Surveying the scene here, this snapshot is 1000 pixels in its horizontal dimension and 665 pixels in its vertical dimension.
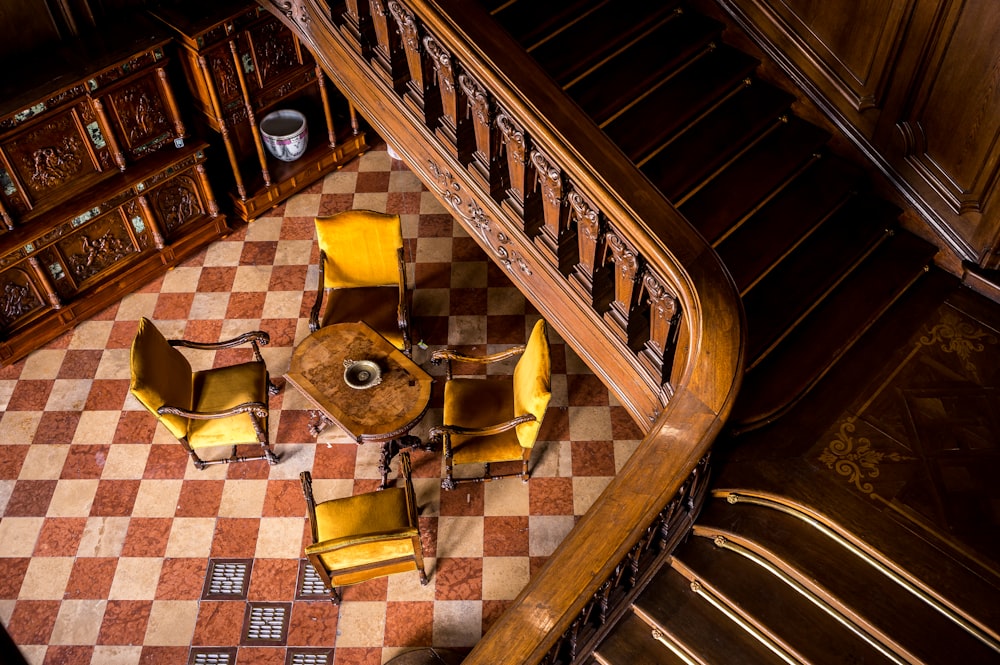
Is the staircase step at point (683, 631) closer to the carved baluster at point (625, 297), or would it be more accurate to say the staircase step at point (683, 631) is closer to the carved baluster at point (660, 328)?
the carved baluster at point (660, 328)

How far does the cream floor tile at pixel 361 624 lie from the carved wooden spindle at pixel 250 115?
354cm

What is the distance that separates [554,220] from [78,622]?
12.0ft

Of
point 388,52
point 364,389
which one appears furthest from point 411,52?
point 364,389

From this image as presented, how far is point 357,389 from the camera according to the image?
5.30m

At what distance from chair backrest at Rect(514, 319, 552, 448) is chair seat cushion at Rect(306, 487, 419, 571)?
2.65 ft

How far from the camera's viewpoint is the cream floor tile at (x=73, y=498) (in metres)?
5.57

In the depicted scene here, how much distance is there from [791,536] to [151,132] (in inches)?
197

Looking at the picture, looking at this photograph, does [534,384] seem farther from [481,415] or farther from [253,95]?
[253,95]

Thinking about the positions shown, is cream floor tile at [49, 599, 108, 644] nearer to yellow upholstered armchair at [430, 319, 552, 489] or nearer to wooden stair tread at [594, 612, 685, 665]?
yellow upholstered armchair at [430, 319, 552, 489]

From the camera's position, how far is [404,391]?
531 centimetres

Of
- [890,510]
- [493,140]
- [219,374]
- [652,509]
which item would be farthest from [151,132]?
[890,510]

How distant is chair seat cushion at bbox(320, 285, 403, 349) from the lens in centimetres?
588

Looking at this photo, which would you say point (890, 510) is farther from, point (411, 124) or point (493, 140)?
point (411, 124)

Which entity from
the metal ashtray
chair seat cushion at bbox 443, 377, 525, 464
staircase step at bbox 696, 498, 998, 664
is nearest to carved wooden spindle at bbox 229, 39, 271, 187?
the metal ashtray
